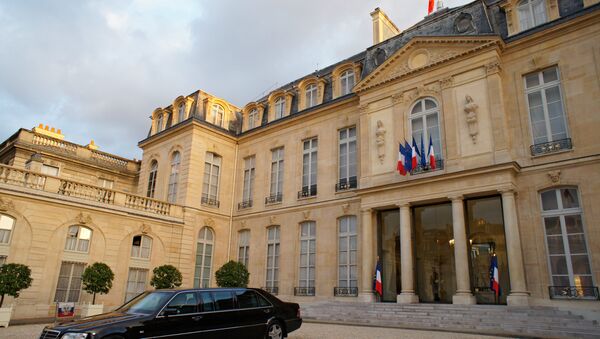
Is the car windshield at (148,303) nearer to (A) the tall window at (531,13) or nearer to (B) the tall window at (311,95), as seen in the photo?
(A) the tall window at (531,13)

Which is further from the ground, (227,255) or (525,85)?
(525,85)

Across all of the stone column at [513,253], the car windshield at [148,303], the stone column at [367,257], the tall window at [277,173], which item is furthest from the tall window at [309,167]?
the car windshield at [148,303]

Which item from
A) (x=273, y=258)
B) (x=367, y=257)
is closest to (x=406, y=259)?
(x=367, y=257)

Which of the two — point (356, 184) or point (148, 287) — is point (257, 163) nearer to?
point (356, 184)

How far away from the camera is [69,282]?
623 inches

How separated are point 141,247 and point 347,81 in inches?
442

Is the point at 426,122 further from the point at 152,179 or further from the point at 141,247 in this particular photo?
the point at 152,179

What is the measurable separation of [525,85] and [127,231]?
1556 centimetres

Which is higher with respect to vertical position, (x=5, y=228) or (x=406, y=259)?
(x=5, y=228)

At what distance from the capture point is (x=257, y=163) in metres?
21.5

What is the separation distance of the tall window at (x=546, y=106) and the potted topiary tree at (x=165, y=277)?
528 inches

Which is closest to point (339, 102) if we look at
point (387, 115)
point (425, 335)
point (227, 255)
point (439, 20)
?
point (387, 115)

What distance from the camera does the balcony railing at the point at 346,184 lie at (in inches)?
686

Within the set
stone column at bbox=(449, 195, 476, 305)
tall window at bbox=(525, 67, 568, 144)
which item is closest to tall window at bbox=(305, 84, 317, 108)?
stone column at bbox=(449, 195, 476, 305)
